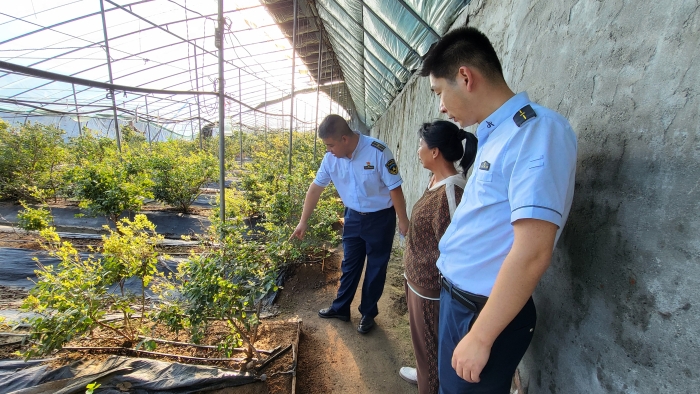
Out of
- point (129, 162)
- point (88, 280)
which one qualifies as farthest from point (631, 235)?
point (129, 162)

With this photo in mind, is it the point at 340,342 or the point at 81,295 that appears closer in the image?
the point at 81,295

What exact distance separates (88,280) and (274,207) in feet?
8.18

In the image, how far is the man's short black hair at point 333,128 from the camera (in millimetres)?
2363

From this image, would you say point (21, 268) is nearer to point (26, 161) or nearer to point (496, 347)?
point (26, 161)

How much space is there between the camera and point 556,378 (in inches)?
45.6

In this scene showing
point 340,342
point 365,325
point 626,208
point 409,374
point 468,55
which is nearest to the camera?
point 626,208

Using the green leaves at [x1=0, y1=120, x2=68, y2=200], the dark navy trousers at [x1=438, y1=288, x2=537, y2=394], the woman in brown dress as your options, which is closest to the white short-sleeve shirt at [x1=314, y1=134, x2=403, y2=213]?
the woman in brown dress

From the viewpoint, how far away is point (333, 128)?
7.73ft

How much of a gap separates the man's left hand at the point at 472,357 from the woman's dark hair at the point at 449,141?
960 millimetres

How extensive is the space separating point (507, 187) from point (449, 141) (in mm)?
730

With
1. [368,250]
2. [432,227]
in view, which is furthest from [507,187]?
[368,250]

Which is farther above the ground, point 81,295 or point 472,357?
point 472,357

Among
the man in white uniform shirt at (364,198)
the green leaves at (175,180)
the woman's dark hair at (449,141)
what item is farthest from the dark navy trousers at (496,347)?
the green leaves at (175,180)

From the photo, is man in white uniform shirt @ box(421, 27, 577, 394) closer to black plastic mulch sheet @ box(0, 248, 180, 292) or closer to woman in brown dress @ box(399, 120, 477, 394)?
woman in brown dress @ box(399, 120, 477, 394)
